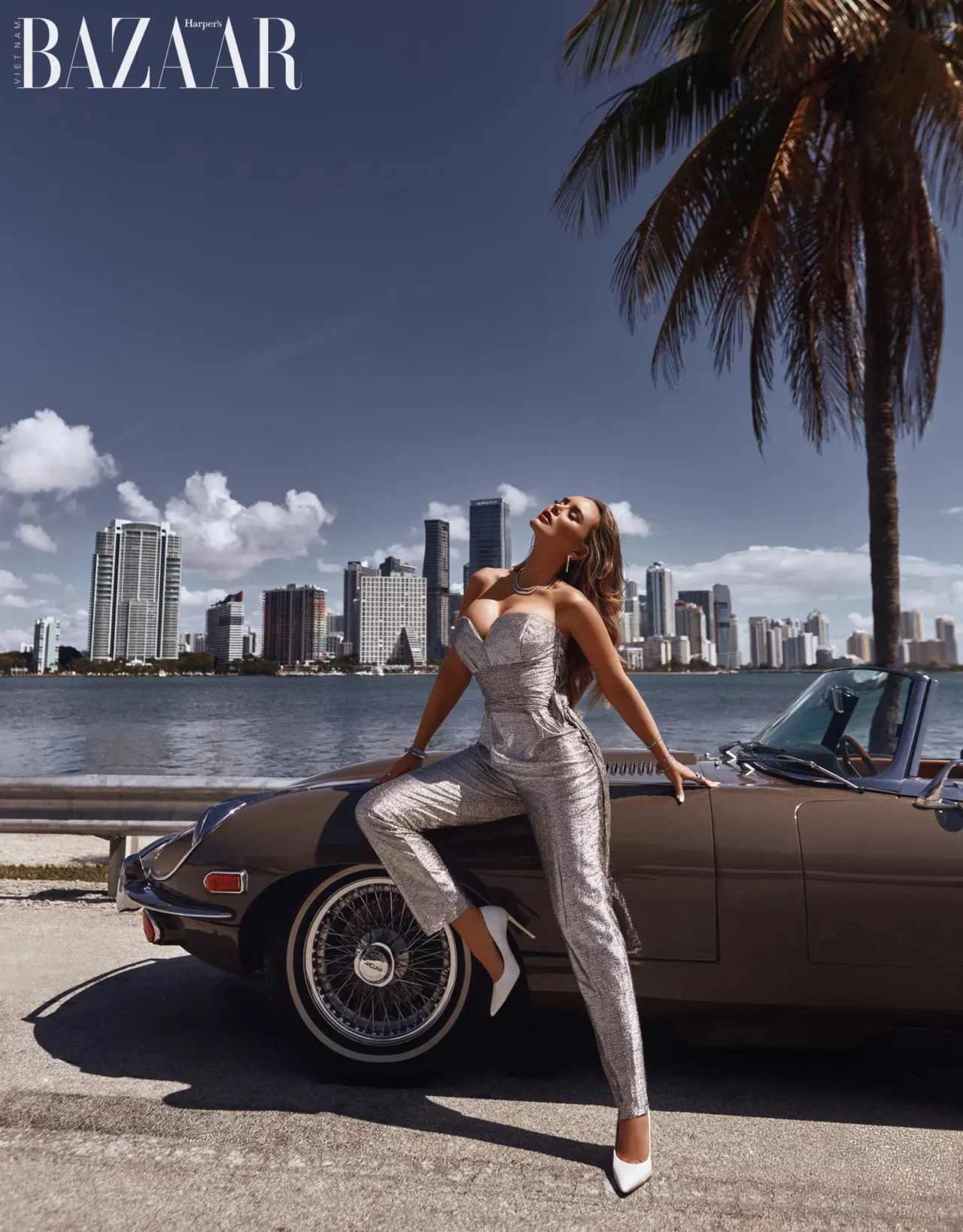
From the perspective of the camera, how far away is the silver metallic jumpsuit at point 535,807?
252 cm

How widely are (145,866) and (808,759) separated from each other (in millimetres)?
2616

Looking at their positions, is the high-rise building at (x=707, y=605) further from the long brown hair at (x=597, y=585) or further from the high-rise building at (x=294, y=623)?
the long brown hair at (x=597, y=585)

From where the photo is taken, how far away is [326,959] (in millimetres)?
2916

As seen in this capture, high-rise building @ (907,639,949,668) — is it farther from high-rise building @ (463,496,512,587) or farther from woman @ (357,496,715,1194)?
high-rise building @ (463,496,512,587)

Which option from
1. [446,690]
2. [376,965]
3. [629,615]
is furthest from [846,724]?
[629,615]

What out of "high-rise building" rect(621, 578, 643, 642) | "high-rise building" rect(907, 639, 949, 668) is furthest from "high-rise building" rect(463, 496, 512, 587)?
"high-rise building" rect(907, 639, 949, 668)

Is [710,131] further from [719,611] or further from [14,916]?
[719,611]

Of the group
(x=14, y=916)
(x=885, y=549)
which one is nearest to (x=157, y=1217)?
(x=14, y=916)

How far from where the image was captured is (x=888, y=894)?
8.72 ft

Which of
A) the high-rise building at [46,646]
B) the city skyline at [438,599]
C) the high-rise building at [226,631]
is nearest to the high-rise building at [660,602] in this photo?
the city skyline at [438,599]

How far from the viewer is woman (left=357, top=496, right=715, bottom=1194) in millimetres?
2529

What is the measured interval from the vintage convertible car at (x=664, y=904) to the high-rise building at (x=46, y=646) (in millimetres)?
168888

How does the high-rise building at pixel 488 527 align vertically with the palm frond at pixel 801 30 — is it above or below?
above

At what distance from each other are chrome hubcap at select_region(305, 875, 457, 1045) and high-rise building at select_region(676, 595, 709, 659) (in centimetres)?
11614
